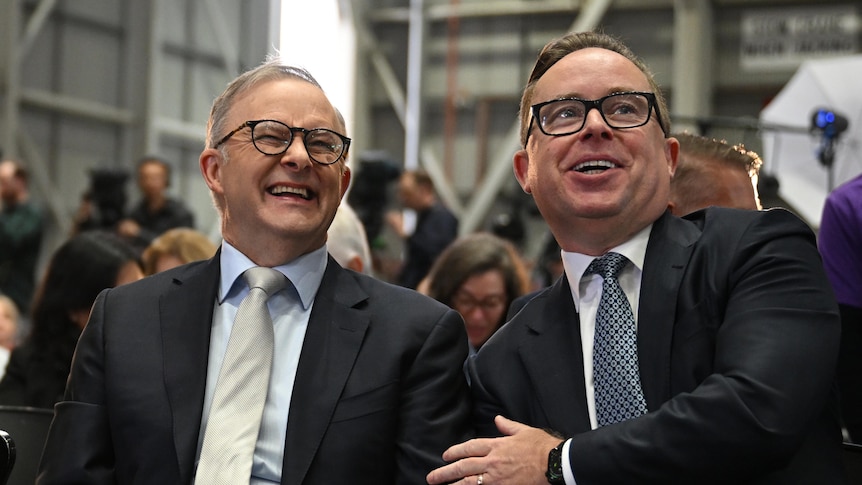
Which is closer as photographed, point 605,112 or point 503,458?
point 503,458

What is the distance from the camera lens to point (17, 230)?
22.3 ft

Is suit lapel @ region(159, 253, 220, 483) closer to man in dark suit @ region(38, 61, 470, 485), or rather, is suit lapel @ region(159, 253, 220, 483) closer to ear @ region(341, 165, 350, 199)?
man in dark suit @ region(38, 61, 470, 485)

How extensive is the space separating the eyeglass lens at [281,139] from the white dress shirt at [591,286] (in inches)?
19.3

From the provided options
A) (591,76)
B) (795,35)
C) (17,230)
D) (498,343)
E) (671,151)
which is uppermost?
(795,35)

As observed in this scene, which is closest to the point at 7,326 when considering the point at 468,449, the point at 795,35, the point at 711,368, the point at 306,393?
the point at 306,393

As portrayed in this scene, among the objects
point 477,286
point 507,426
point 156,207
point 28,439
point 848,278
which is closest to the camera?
point 507,426

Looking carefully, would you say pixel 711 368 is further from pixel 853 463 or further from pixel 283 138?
pixel 283 138

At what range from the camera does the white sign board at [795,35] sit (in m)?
9.32

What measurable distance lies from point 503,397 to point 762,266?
0.49 m

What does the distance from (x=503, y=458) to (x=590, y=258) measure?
1.32 feet

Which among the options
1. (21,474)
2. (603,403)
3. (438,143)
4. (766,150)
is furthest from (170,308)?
(438,143)

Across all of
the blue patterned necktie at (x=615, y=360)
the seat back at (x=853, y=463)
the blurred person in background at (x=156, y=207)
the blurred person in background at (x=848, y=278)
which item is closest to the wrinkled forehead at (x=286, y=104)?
the blue patterned necktie at (x=615, y=360)

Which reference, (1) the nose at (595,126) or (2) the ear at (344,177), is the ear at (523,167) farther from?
(2) the ear at (344,177)

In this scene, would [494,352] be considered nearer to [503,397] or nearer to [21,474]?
[503,397]
